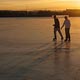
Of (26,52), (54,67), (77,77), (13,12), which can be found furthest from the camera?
(13,12)

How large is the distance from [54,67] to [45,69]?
19.9 inches

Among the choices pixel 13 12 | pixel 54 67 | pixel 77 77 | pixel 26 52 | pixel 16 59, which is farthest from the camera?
pixel 13 12

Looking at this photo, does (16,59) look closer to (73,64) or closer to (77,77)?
(73,64)

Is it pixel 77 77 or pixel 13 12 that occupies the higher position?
pixel 77 77

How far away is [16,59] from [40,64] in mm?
1631

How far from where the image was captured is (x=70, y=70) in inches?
478

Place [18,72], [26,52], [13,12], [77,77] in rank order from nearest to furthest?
1. [77,77]
2. [18,72]
3. [26,52]
4. [13,12]

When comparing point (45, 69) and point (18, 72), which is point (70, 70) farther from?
point (18, 72)

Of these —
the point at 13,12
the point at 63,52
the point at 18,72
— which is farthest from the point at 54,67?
the point at 13,12

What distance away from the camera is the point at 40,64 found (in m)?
13.4

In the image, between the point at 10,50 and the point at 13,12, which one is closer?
the point at 10,50

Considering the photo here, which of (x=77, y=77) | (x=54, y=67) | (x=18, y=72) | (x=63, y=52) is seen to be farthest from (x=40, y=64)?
(x=63, y=52)

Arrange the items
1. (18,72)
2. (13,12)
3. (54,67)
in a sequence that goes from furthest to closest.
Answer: (13,12) < (54,67) < (18,72)

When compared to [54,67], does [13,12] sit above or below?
below
